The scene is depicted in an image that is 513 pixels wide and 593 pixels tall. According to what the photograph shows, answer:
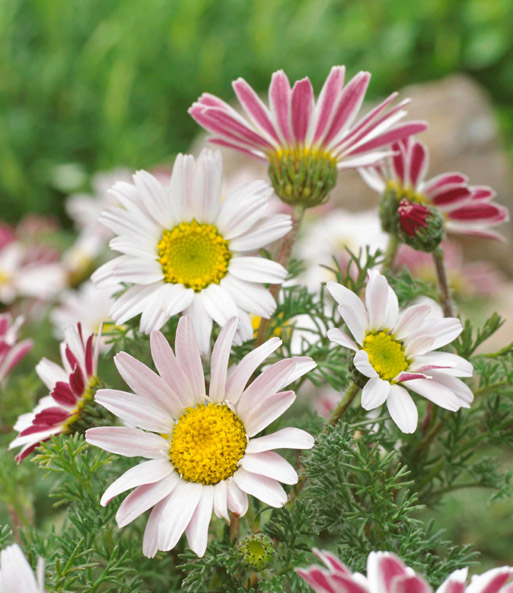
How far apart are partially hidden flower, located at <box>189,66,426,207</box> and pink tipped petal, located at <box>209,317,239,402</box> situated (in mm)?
158

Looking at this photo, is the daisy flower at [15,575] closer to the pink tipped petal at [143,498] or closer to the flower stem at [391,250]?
the pink tipped petal at [143,498]

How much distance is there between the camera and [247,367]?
47 cm

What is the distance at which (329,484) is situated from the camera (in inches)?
19.1

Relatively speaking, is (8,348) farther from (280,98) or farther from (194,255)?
(280,98)

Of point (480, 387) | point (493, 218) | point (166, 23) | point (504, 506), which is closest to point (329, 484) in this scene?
point (480, 387)

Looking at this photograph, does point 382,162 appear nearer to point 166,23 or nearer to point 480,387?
point 480,387

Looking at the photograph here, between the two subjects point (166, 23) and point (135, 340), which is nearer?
point (135, 340)

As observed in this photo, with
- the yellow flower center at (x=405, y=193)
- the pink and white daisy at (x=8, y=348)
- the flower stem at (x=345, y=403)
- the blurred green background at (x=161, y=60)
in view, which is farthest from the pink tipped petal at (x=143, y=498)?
the blurred green background at (x=161, y=60)

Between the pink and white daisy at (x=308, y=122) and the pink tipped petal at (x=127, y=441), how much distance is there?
23 cm

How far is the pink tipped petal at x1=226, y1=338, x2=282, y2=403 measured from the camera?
457 mm

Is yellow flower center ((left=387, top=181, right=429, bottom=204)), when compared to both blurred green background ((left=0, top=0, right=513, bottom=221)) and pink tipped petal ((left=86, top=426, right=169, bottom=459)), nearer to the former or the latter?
pink tipped petal ((left=86, top=426, right=169, bottom=459))

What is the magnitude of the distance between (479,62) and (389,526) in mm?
2569

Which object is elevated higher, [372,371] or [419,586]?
[372,371]

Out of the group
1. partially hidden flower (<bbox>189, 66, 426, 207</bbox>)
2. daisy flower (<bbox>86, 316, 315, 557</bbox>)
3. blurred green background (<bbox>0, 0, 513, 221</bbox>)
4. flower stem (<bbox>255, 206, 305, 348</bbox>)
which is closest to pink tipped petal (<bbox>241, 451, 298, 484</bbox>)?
daisy flower (<bbox>86, 316, 315, 557</bbox>)
